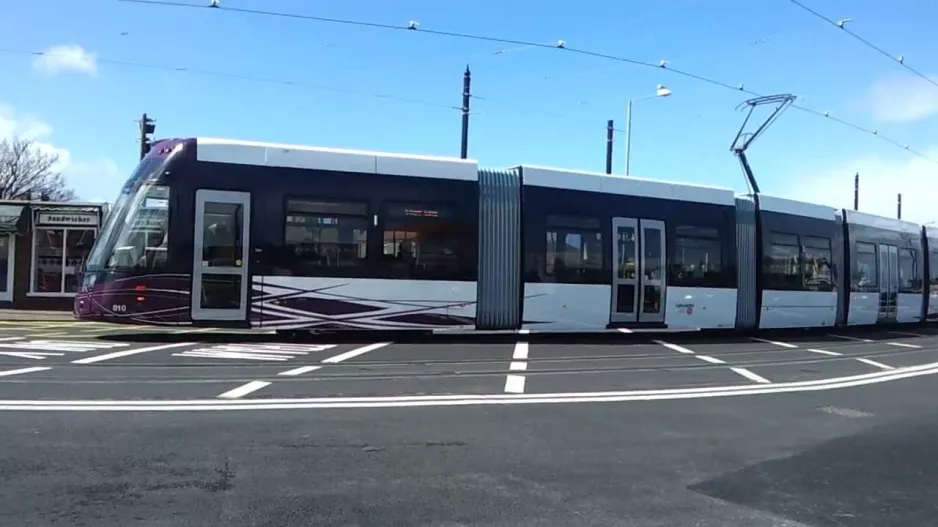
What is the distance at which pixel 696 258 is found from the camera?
17109 mm

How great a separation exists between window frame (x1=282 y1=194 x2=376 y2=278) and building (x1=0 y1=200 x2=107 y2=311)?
43.0 feet

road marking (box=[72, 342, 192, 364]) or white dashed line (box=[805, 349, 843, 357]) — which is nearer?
road marking (box=[72, 342, 192, 364])

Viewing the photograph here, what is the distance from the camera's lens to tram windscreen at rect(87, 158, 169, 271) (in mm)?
12875

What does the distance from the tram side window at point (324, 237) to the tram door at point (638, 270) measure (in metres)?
5.70

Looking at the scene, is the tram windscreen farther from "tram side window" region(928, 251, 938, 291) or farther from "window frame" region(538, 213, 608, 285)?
"tram side window" region(928, 251, 938, 291)

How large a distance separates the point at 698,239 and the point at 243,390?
38.9ft

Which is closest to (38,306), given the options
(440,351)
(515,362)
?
(440,351)

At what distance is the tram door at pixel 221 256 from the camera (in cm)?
1304

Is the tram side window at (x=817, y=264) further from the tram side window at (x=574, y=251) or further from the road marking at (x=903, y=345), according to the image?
the tram side window at (x=574, y=251)

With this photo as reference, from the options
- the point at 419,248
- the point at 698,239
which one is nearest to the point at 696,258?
the point at 698,239

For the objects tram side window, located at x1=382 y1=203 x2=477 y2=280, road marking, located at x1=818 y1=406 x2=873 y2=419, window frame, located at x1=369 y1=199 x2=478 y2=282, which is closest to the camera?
road marking, located at x1=818 y1=406 x2=873 y2=419

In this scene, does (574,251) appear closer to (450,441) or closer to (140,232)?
(140,232)

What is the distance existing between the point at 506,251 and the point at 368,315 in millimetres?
3185

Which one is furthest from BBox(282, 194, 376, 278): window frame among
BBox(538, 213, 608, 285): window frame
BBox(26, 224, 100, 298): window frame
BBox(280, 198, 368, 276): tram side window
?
BBox(26, 224, 100, 298): window frame
